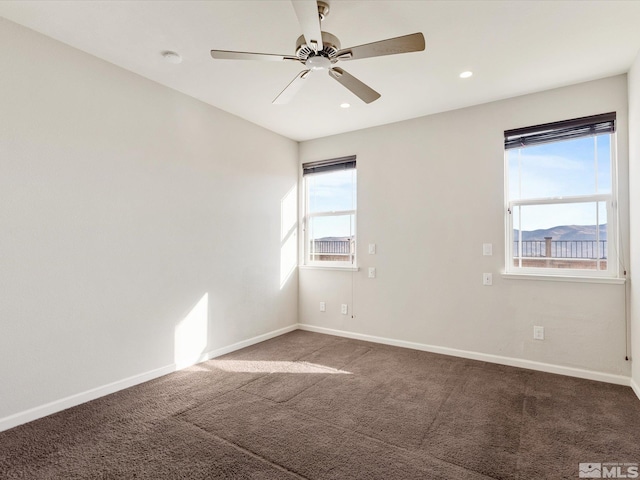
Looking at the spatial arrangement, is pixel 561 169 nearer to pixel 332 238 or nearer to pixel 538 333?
pixel 538 333

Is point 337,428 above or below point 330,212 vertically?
below

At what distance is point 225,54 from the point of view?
2.07m

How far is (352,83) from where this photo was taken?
236 centimetres

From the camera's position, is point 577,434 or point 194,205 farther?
point 194,205

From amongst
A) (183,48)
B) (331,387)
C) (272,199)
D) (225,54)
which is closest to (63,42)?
(183,48)

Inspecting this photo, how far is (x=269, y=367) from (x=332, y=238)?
202 centimetres

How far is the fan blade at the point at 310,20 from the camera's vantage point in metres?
1.59

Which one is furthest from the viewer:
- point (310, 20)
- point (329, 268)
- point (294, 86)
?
point (329, 268)

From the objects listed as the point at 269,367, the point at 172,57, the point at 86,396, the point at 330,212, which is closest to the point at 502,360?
the point at 269,367

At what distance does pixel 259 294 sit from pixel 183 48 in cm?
274

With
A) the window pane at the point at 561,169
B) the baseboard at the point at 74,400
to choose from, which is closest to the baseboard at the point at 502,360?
the window pane at the point at 561,169

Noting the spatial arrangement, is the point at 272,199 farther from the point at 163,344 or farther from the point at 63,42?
the point at 63,42

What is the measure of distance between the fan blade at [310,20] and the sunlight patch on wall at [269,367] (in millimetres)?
2743

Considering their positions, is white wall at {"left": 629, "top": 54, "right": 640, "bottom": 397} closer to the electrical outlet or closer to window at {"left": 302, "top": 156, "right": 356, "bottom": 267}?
the electrical outlet
